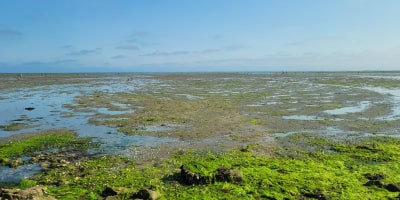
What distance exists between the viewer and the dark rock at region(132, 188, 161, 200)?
902cm

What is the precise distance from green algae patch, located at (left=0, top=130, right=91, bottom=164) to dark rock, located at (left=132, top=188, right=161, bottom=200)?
7.05 meters

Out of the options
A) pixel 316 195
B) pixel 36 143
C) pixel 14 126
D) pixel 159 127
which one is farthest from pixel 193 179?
pixel 14 126

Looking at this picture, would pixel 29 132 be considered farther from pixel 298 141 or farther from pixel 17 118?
pixel 298 141

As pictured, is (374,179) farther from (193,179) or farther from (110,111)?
(110,111)

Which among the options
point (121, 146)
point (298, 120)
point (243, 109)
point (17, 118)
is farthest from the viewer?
point (243, 109)

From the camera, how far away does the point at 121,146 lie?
1542cm

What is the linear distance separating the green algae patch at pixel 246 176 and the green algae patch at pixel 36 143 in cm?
329

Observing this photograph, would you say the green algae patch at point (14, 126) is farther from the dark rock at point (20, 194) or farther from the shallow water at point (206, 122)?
the dark rock at point (20, 194)

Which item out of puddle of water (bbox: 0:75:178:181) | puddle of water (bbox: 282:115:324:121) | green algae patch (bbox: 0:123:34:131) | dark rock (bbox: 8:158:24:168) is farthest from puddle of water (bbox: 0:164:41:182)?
puddle of water (bbox: 282:115:324:121)

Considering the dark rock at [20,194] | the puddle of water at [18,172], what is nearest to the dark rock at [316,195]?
the dark rock at [20,194]

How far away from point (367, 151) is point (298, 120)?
319 inches

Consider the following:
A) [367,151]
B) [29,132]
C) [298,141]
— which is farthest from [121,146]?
[367,151]

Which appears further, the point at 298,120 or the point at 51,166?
the point at 298,120

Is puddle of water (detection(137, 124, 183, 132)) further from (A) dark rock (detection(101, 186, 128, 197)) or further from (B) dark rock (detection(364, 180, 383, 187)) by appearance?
(B) dark rock (detection(364, 180, 383, 187))
